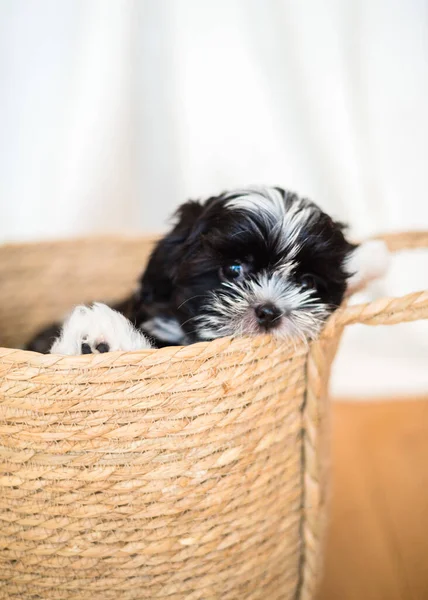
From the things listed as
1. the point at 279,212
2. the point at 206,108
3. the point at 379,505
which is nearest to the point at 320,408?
the point at 279,212

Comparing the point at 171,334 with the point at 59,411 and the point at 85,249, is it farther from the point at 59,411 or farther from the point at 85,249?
the point at 85,249

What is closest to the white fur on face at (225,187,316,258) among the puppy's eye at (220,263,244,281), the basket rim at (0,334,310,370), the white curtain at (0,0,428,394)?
the puppy's eye at (220,263,244,281)

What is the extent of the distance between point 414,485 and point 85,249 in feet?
4.97

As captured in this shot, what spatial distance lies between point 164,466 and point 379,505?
1204mm

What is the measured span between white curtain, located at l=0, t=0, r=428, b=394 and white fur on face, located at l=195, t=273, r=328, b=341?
1197 millimetres

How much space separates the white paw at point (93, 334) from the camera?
124 cm

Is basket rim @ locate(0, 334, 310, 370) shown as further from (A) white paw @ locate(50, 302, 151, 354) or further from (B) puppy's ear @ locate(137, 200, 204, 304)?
(B) puppy's ear @ locate(137, 200, 204, 304)

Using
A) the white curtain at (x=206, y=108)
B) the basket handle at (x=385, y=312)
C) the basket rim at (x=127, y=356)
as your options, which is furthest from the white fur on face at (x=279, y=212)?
the white curtain at (x=206, y=108)

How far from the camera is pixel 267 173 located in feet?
8.14

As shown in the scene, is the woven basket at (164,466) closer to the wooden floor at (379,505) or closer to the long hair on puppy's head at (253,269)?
the long hair on puppy's head at (253,269)

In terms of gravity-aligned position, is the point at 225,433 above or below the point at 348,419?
above

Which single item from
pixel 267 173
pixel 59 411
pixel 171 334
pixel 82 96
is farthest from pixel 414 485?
pixel 82 96

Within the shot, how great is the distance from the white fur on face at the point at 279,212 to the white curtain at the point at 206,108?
1.05m

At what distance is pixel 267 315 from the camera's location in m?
1.30
